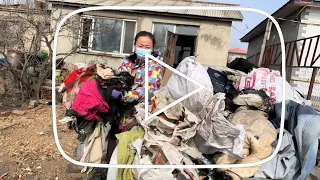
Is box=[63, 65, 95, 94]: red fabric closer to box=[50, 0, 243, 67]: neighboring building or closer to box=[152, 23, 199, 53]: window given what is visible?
box=[50, 0, 243, 67]: neighboring building

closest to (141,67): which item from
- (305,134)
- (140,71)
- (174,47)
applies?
(140,71)

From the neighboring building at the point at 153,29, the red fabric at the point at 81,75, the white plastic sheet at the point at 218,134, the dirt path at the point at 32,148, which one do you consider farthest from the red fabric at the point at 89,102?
the neighboring building at the point at 153,29

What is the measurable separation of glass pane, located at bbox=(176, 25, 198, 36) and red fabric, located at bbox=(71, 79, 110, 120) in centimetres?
811

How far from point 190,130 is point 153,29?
329 inches

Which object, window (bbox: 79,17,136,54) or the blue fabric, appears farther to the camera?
window (bbox: 79,17,136,54)

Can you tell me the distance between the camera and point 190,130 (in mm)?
1476

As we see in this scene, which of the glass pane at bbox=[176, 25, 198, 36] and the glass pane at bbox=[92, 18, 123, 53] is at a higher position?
the glass pane at bbox=[176, 25, 198, 36]

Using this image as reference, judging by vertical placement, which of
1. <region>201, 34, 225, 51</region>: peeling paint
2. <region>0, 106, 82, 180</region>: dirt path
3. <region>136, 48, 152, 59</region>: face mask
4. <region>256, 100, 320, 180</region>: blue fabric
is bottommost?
<region>0, 106, 82, 180</region>: dirt path

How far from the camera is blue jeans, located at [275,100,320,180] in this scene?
150 cm

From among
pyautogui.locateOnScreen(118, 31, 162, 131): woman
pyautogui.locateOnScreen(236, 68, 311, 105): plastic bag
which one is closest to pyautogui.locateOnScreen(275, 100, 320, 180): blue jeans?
pyautogui.locateOnScreen(236, 68, 311, 105): plastic bag

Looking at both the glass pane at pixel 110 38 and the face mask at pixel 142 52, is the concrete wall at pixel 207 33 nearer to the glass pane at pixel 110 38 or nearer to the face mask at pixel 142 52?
the glass pane at pixel 110 38

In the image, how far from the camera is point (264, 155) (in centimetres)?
150

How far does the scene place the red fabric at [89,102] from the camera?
161cm

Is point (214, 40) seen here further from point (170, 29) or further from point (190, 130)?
point (190, 130)
